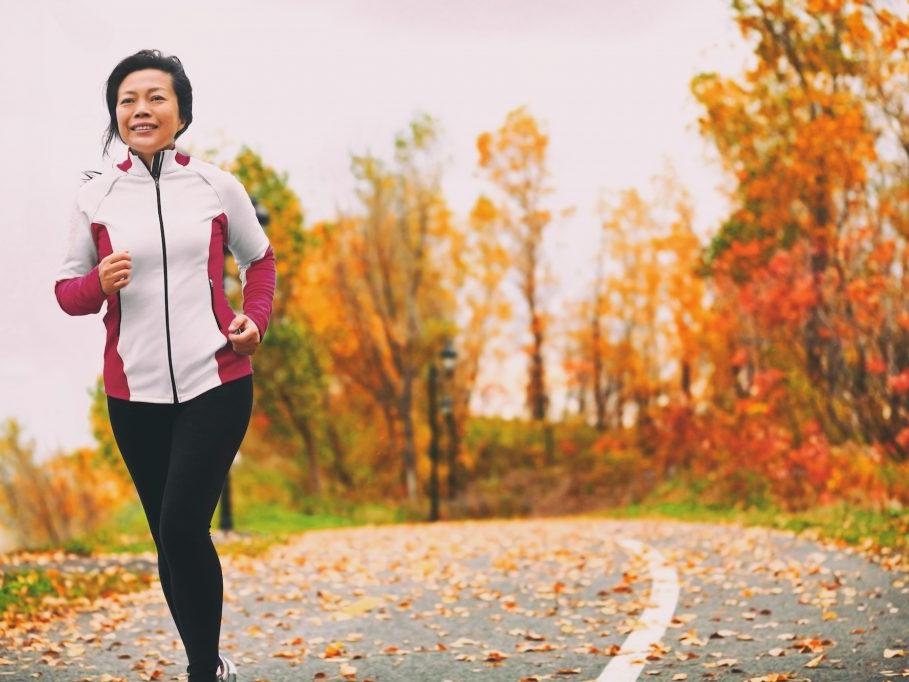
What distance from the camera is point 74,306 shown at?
146 inches

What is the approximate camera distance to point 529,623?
630 centimetres

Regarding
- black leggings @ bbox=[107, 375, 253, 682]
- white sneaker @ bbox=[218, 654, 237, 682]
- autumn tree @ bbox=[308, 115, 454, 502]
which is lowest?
white sneaker @ bbox=[218, 654, 237, 682]

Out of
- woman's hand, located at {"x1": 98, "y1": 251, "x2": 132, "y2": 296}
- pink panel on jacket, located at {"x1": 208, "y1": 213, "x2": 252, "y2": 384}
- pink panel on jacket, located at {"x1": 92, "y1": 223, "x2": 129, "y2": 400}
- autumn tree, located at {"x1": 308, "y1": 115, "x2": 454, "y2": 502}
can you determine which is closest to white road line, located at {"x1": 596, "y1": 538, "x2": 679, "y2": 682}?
pink panel on jacket, located at {"x1": 208, "y1": 213, "x2": 252, "y2": 384}

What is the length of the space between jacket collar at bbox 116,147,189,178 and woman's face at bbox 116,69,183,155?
0.03 metres

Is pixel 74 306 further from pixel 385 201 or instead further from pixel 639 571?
pixel 385 201

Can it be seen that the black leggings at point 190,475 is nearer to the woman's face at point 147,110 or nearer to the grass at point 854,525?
the woman's face at point 147,110

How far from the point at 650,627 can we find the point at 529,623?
0.75m

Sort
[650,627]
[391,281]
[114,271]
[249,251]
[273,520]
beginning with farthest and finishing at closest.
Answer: [391,281], [273,520], [650,627], [249,251], [114,271]

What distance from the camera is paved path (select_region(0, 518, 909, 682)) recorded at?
488cm

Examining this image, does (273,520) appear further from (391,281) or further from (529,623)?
(529,623)

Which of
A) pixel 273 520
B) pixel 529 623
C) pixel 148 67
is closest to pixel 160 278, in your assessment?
pixel 148 67

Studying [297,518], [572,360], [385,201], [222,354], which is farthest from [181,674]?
[572,360]

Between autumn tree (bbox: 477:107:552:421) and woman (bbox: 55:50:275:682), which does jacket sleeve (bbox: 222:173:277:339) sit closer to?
woman (bbox: 55:50:275:682)

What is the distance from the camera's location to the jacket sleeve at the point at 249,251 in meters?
3.90
